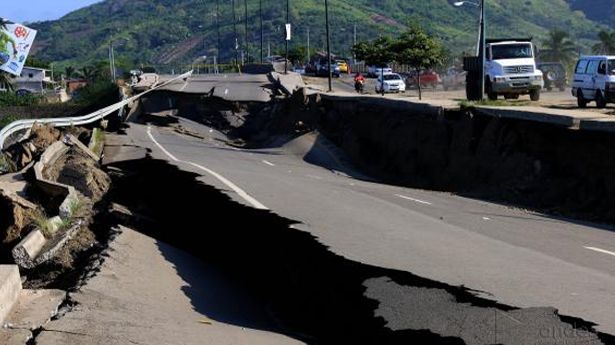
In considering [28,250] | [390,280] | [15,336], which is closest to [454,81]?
[28,250]

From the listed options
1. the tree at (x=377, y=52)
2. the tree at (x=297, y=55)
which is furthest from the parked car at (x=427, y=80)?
the tree at (x=297, y=55)

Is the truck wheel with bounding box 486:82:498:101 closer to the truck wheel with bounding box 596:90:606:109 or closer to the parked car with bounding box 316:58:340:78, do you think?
the truck wheel with bounding box 596:90:606:109

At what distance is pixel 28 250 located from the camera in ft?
46.5

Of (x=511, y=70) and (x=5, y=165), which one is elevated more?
(x=511, y=70)

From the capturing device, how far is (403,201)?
20.3m

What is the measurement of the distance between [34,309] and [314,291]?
3025 mm

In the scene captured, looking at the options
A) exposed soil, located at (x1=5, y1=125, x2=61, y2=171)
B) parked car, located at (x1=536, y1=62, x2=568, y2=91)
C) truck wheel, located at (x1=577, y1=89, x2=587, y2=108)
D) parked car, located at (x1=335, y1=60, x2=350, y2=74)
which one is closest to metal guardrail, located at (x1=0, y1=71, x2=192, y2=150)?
exposed soil, located at (x1=5, y1=125, x2=61, y2=171)

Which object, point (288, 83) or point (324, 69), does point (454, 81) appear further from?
point (324, 69)

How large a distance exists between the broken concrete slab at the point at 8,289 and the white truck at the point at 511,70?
31.0m

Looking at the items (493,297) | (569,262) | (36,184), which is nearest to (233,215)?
(569,262)

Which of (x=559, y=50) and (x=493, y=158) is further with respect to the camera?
(x=559, y=50)

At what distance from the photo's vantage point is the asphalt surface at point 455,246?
7.92 metres

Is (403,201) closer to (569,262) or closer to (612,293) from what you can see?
(569,262)

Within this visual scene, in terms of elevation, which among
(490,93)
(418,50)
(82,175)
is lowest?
(82,175)
